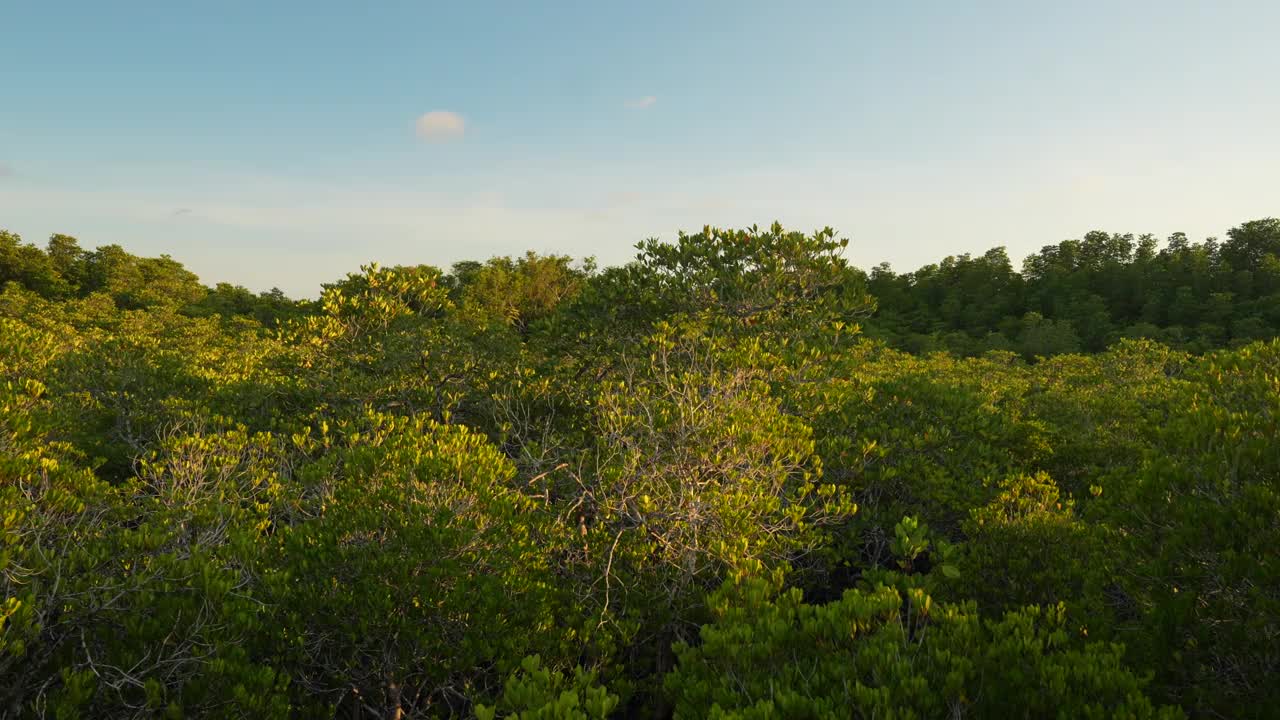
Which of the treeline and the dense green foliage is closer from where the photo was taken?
the dense green foliage

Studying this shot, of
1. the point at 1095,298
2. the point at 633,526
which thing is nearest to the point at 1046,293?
the point at 1095,298

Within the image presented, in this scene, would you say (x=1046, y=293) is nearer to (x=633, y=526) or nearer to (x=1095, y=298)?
(x=1095, y=298)

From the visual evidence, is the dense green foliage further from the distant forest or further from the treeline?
the treeline

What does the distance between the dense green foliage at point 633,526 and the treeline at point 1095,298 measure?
5703 cm

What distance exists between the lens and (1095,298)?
78625 millimetres

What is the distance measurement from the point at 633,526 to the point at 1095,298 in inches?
3620

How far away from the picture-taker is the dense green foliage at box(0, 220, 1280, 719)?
6664 mm

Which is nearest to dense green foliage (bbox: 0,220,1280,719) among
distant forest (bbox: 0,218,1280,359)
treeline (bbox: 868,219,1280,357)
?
distant forest (bbox: 0,218,1280,359)

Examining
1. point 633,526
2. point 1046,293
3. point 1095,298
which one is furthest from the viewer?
point 1046,293

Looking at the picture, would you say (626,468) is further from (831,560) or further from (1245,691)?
(1245,691)

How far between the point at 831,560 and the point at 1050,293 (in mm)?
96764

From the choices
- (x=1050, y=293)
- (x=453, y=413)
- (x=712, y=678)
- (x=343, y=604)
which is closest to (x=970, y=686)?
(x=712, y=678)

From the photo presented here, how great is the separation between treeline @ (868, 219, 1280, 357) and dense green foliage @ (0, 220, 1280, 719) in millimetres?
57027

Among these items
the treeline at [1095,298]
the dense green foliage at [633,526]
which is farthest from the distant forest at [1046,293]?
the dense green foliage at [633,526]
